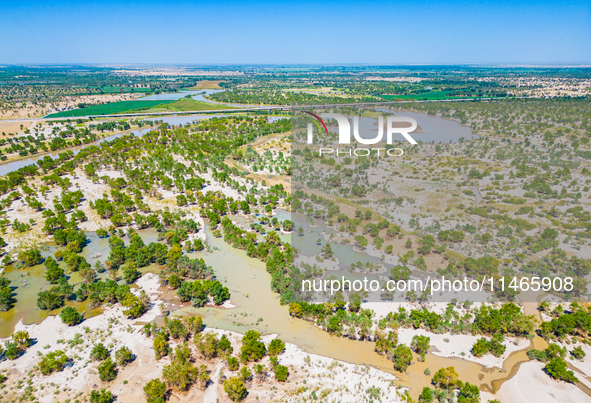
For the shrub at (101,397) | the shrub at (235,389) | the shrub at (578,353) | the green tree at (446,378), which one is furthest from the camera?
the shrub at (578,353)

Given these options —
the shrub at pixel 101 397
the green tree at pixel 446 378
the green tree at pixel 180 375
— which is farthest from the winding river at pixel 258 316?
the shrub at pixel 101 397

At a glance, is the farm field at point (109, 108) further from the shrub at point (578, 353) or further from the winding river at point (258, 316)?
the shrub at point (578, 353)

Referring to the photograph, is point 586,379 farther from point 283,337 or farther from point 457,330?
point 283,337

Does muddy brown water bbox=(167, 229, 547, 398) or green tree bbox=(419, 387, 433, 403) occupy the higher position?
green tree bbox=(419, 387, 433, 403)

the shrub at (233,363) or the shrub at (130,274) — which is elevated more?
the shrub at (130,274)

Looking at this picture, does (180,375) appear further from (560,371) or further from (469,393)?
(560,371)

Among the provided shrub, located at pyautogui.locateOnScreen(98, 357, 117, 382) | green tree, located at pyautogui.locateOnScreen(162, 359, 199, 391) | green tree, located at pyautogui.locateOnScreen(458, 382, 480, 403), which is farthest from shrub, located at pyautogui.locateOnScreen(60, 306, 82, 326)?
green tree, located at pyautogui.locateOnScreen(458, 382, 480, 403)

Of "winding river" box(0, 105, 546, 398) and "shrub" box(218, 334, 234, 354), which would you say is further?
"shrub" box(218, 334, 234, 354)

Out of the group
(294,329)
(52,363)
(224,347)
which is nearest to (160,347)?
(224,347)

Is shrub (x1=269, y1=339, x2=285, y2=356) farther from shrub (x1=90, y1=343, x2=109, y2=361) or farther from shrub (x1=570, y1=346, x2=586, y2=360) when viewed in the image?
shrub (x1=570, y1=346, x2=586, y2=360)

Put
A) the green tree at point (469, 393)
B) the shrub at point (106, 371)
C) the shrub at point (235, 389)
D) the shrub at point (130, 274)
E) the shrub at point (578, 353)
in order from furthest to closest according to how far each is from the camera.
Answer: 1. the shrub at point (130, 274)
2. the shrub at point (578, 353)
3. the shrub at point (106, 371)
4. the shrub at point (235, 389)
5. the green tree at point (469, 393)

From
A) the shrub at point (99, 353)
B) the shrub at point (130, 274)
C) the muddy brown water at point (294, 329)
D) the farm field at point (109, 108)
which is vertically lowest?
the muddy brown water at point (294, 329)
